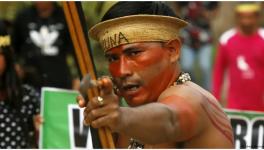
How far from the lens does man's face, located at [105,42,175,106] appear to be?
3869 millimetres

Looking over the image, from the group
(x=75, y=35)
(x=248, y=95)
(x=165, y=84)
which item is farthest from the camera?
(x=248, y=95)

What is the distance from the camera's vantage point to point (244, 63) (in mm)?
9547

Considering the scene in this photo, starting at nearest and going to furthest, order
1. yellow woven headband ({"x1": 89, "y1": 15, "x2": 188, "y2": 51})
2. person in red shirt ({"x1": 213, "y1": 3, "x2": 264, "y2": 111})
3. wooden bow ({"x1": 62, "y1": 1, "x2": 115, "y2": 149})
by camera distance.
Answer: wooden bow ({"x1": 62, "y1": 1, "x2": 115, "y2": 149}) < yellow woven headband ({"x1": 89, "y1": 15, "x2": 188, "y2": 51}) < person in red shirt ({"x1": 213, "y1": 3, "x2": 264, "y2": 111})

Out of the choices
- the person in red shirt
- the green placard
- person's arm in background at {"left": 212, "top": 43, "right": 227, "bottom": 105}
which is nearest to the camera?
the green placard

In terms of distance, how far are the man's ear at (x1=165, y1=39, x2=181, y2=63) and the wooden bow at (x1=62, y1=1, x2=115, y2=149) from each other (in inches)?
17.7

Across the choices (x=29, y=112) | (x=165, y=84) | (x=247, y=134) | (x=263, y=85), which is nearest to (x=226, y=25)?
(x=263, y=85)

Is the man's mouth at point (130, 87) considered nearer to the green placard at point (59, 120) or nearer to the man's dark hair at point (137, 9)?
Answer: the man's dark hair at point (137, 9)

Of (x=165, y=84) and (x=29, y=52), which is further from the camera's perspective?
(x=29, y=52)

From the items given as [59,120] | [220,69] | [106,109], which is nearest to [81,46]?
[106,109]

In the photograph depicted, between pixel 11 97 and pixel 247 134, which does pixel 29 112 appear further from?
pixel 247 134

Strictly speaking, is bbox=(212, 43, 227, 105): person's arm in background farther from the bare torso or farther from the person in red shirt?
the bare torso

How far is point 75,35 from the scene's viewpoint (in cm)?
374

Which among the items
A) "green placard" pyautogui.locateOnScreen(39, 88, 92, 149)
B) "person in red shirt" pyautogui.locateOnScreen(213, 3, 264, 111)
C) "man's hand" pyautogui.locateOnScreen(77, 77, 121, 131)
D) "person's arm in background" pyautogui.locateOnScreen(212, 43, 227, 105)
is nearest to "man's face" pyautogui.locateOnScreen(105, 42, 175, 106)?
"man's hand" pyautogui.locateOnScreen(77, 77, 121, 131)

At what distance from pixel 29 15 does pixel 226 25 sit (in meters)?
3.89
